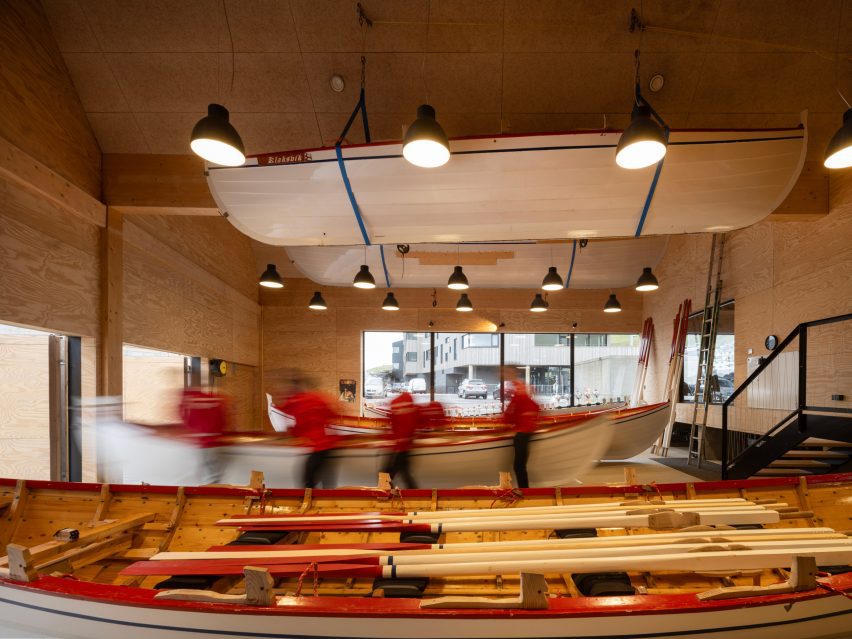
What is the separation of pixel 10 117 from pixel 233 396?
594cm

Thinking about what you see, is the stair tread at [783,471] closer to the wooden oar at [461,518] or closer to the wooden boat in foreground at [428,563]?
the wooden boat in foreground at [428,563]

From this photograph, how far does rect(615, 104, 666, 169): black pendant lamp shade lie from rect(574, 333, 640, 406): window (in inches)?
309

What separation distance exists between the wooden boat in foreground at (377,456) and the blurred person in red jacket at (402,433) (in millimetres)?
85

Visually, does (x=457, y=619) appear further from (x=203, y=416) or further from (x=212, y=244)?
(x=212, y=244)

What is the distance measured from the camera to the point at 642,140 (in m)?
2.77

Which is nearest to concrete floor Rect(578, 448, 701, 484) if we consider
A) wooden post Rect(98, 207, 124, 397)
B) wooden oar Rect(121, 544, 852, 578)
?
wooden oar Rect(121, 544, 852, 578)

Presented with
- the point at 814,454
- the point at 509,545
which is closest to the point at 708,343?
the point at 814,454

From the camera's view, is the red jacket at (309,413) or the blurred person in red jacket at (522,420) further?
the blurred person in red jacket at (522,420)

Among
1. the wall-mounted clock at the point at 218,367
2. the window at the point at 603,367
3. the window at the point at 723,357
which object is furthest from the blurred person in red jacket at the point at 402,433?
the window at the point at 603,367

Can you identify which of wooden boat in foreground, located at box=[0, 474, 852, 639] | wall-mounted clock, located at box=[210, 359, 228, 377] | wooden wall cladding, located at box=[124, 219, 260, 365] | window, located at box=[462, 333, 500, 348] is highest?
wooden wall cladding, located at box=[124, 219, 260, 365]

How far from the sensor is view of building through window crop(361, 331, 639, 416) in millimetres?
10320

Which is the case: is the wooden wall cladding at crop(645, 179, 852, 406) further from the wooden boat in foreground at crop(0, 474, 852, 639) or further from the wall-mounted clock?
the wall-mounted clock

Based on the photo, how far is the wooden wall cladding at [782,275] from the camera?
4727 mm

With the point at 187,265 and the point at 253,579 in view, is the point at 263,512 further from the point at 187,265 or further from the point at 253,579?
the point at 187,265
